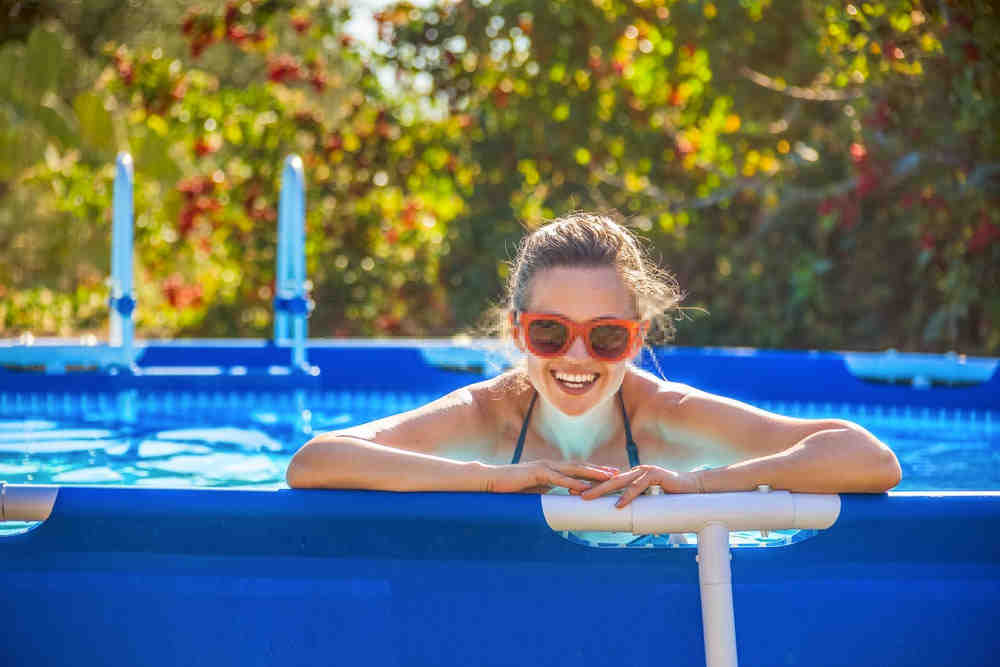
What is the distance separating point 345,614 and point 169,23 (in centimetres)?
904

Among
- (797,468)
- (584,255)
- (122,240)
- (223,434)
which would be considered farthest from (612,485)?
(122,240)

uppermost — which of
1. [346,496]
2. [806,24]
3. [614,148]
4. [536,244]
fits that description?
[806,24]

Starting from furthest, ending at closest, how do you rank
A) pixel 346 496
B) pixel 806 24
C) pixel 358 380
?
pixel 806 24, pixel 358 380, pixel 346 496

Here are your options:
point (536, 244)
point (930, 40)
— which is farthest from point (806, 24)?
point (536, 244)

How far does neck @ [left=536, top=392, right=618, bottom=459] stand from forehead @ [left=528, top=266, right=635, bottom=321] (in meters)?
0.35

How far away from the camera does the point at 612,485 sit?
218 cm

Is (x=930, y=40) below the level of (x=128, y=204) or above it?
above

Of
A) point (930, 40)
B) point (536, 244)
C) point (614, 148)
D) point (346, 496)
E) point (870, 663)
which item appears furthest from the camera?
point (614, 148)

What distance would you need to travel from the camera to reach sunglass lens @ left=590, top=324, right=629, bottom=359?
2.69 metres

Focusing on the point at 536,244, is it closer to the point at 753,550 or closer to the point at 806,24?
the point at 753,550

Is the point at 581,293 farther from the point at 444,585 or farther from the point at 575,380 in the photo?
the point at 444,585

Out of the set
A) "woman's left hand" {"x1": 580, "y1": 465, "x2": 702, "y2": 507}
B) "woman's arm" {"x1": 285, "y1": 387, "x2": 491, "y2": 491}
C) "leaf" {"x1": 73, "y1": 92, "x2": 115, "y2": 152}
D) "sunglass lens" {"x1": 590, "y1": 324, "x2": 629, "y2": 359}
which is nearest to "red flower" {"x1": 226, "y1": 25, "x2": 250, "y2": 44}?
"leaf" {"x1": 73, "y1": 92, "x2": 115, "y2": 152}

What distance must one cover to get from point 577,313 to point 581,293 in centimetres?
6

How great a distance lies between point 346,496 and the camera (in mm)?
2266
